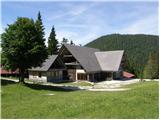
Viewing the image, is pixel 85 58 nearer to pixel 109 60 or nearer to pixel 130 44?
pixel 109 60

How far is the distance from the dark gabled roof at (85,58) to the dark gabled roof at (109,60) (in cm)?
128

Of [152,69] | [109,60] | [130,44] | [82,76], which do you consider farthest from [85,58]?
[130,44]

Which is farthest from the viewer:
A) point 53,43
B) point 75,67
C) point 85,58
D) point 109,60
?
point 53,43

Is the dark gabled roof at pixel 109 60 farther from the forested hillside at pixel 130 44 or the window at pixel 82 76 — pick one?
the forested hillside at pixel 130 44

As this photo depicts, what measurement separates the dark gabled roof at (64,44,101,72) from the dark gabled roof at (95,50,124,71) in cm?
128

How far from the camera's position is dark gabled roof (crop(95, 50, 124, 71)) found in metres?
61.1

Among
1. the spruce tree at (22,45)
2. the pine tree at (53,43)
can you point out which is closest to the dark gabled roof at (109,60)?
the pine tree at (53,43)

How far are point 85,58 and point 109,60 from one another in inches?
244

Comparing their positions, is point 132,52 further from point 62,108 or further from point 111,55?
point 62,108

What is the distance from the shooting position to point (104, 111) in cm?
1549

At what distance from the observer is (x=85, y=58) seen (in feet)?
200

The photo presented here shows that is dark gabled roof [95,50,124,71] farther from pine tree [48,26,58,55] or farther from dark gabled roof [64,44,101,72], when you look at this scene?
pine tree [48,26,58,55]

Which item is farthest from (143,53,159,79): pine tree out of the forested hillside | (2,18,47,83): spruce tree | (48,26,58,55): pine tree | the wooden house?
the forested hillside

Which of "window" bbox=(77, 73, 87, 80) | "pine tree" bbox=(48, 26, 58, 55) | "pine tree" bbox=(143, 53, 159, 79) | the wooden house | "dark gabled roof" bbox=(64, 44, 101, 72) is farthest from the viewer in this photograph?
"pine tree" bbox=(48, 26, 58, 55)
